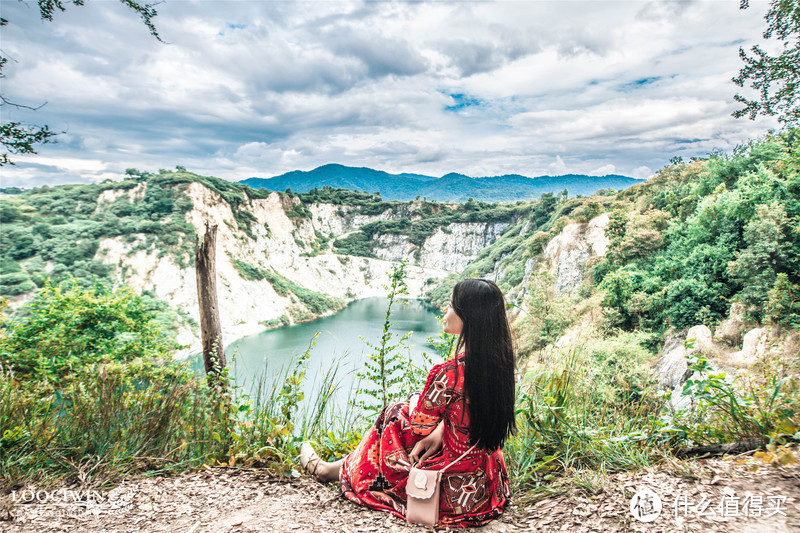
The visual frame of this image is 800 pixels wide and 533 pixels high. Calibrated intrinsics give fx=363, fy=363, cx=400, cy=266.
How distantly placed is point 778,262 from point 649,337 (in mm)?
4443

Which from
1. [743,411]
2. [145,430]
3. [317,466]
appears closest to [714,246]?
[743,411]

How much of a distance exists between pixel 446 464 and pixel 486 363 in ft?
1.91

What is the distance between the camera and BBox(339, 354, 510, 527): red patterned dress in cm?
185

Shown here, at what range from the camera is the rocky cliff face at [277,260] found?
36656 mm

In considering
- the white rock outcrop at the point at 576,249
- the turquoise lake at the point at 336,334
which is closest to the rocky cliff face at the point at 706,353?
the turquoise lake at the point at 336,334

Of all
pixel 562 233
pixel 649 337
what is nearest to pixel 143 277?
pixel 562 233

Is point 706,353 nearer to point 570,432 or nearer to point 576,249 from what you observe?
point 570,432

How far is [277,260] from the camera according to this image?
55531 millimetres

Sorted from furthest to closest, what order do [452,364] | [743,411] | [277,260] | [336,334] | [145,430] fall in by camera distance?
[277,260] → [336,334] → [145,430] → [743,411] → [452,364]

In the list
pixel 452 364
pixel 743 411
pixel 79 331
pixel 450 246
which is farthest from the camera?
pixel 450 246

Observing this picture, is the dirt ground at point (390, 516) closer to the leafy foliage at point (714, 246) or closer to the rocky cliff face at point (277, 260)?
the leafy foliage at point (714, 246)

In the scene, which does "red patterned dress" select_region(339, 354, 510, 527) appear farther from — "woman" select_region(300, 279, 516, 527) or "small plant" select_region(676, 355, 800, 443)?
"small plant" select_region(676, 355, 800, 443)

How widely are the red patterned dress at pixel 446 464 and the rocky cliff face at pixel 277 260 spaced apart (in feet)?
44.8

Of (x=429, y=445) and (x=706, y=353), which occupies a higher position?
(x=429, y=445)
